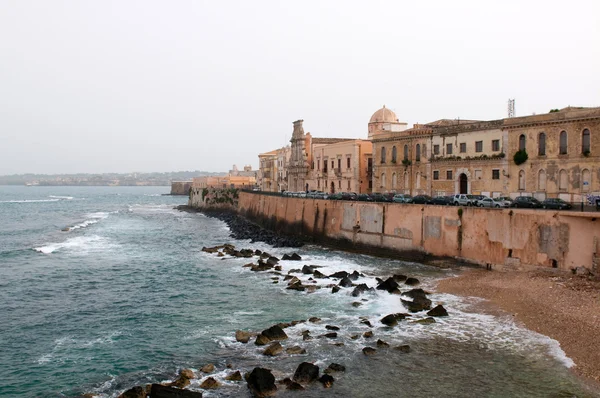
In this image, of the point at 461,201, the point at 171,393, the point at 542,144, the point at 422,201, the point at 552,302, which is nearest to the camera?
the point at 171,393

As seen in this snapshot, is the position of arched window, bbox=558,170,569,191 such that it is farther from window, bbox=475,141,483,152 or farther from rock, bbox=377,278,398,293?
rock, bbox=377,278,398,293

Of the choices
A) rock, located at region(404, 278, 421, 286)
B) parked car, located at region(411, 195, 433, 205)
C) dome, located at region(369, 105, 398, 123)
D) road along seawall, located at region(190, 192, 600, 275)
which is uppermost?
dome, located at region(369, 105, 398, 123)

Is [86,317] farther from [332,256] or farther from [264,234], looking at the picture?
[264,234]

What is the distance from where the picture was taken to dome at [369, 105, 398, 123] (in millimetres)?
66625

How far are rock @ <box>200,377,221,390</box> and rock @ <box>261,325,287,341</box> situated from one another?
4.23 metres

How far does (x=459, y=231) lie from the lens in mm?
34344

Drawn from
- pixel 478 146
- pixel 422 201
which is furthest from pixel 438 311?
pixel 478 146

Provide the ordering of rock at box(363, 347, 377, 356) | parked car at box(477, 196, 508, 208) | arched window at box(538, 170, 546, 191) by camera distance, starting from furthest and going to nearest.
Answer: arched window at box(538, 170, 546, 191)
parked car at box(477, 196, 508, 208)
rock at box(363, 347, 377, 356)

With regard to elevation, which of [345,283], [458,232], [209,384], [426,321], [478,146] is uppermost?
[478,146]

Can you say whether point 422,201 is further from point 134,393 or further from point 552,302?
point 134,393

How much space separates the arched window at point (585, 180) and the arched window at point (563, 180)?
41.8 inches

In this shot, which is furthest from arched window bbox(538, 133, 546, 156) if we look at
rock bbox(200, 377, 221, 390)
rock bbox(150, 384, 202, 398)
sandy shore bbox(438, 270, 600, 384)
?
rock bbox(150, 384, 202, 398)

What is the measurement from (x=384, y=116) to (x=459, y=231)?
34843 millimetres

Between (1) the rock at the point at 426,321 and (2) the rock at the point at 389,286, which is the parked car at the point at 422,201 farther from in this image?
(1) the rock at the point at 426,321
